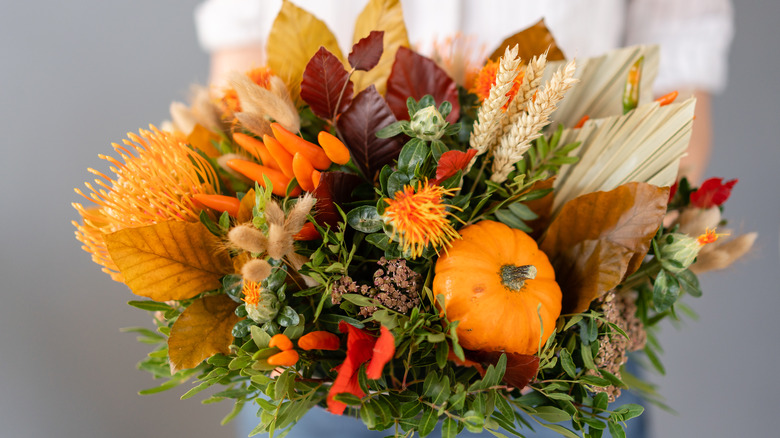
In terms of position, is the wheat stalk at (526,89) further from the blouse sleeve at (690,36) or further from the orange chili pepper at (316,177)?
the blouse sleeve at (690,36)

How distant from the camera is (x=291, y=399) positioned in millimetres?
307

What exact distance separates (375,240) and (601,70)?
0.81ft

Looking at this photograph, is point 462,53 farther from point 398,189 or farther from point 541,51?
point 398,189

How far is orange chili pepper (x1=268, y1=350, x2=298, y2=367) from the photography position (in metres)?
0.29

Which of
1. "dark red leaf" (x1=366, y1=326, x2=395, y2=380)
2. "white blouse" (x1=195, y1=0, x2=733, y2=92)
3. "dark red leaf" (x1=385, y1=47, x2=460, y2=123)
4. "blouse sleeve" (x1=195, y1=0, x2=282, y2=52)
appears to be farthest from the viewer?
"blouse sleeve" (x1=195, y1=0, x2=282, y2=52)

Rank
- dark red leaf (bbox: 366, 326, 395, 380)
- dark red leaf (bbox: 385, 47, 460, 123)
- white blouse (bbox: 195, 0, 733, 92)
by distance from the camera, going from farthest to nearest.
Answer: white blouse (bbox: 195, 0, 733, 92) → dark red leaf (bbox: 385, 47, 460, 123) → dark red leaf (bbox: 366, 326, 395, 380)

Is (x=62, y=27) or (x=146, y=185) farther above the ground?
(x=62, y=27)

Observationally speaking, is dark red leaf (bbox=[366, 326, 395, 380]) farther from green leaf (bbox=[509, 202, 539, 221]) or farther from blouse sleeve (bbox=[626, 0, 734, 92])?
blouse sleeve (bbox=[626, 0, 734, 92])

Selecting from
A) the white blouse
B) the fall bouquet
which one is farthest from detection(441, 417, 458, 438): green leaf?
the white blouse

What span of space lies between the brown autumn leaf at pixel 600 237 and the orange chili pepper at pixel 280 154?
0.19 m

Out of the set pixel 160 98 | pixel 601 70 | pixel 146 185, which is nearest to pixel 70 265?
pixel 160 98

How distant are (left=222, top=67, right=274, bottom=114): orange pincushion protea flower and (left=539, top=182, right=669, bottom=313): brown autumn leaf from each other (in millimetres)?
254

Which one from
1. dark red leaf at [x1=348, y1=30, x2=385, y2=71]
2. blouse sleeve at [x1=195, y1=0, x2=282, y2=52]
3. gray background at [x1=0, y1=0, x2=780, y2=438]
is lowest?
gray background at [x1=0, y1=0, x2=780, y2=438]

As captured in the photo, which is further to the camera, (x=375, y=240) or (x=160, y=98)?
(x=160, y=98)
